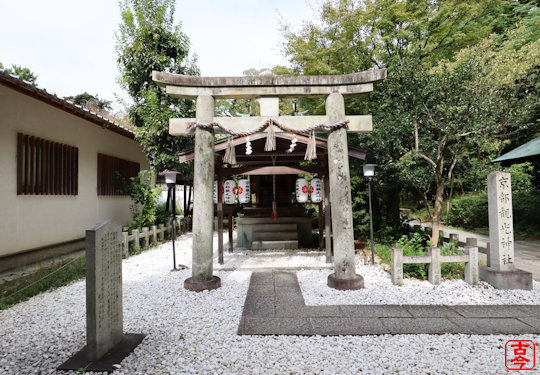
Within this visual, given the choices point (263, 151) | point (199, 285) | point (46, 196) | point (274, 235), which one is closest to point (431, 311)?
point (199, 285)

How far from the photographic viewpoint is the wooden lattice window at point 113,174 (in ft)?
35.9

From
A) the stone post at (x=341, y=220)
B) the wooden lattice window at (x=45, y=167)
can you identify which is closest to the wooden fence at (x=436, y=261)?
the stone post at (x=341, y=220)

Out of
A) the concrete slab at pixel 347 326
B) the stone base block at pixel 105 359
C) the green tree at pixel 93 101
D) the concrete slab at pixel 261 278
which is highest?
the green tree at pixel 93 101

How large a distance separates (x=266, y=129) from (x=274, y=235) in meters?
5.57

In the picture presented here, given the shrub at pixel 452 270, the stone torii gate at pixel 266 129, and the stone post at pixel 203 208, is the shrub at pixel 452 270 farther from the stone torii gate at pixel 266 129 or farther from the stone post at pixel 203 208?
the stone post at pixel 203 208

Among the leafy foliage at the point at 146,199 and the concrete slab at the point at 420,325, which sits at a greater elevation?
the leafy foliage at the point at 146,199

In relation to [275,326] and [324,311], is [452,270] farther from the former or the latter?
[275,326]

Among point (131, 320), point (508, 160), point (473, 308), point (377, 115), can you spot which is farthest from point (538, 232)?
point (131, 320)

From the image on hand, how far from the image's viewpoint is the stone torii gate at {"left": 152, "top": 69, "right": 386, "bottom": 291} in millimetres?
5848

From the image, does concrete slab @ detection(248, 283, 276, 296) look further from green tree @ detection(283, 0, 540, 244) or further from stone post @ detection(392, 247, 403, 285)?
A: green tree @ detection(283, 0, 540, 244)

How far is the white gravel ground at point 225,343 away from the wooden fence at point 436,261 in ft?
1.06

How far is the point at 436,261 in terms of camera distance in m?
5.97

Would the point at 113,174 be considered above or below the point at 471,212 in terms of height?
above

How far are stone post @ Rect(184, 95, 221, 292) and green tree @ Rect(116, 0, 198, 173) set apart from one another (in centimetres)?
594
